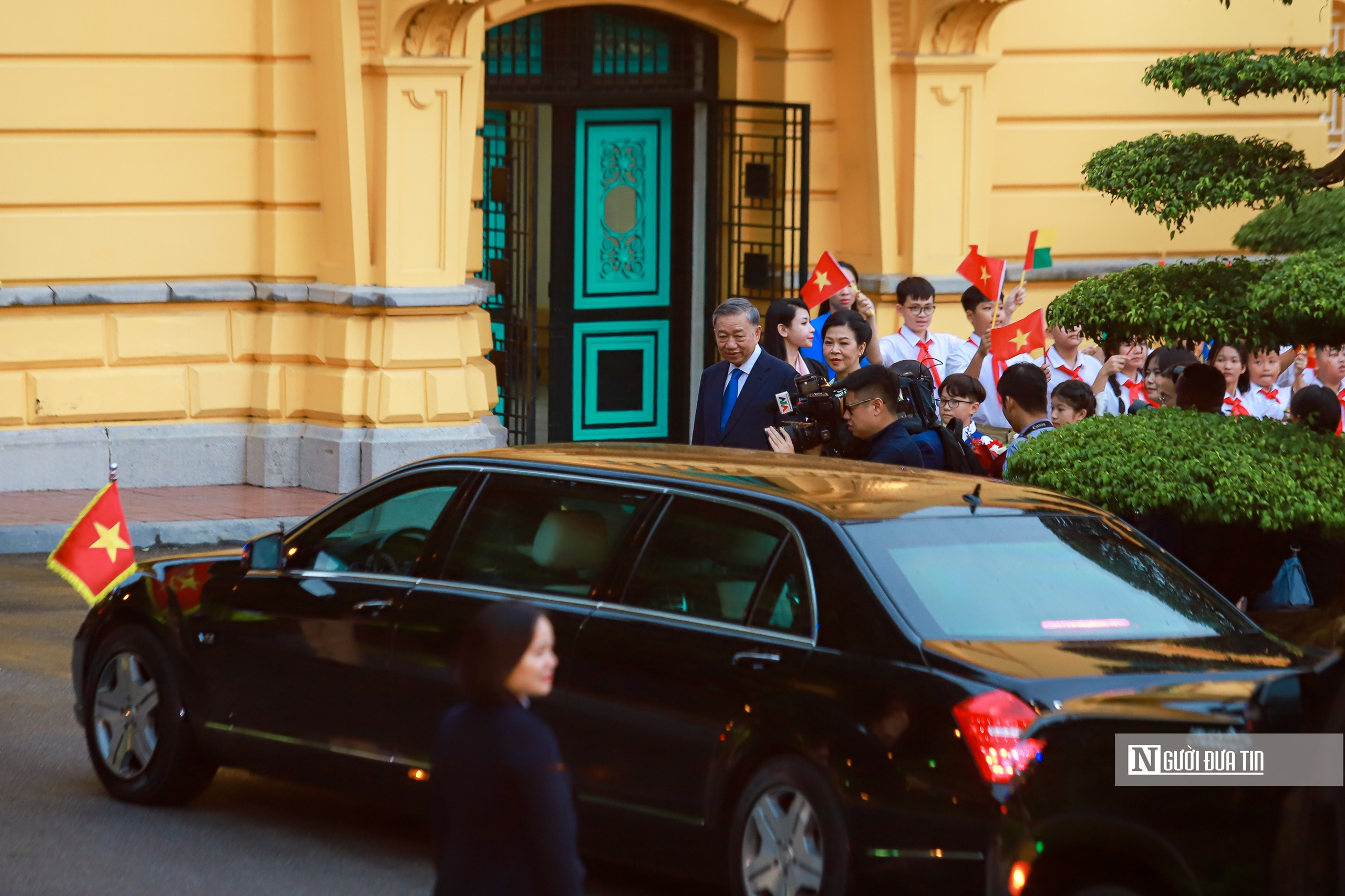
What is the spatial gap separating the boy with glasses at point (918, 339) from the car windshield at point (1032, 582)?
6459mm

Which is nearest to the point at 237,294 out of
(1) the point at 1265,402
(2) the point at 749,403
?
(2) the point at 749,403

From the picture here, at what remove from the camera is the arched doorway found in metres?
16.1

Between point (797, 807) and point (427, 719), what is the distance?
1.51 metres

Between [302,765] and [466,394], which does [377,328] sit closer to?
[466,394]

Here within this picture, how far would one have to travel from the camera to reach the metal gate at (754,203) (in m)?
16.4

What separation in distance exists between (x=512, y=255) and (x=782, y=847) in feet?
35.8

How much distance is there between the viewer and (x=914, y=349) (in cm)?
1298

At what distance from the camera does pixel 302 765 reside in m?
7.20

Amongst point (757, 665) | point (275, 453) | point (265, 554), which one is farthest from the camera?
point (275, 453)

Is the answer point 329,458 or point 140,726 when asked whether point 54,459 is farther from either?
point 140,726

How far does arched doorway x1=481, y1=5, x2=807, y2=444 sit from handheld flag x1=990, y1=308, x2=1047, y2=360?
160 inches

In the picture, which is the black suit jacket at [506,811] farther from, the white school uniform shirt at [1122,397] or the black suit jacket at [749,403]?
the white school uniform shirt at [1122,397]

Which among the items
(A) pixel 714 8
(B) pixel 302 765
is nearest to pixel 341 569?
(B) pixel 302 765

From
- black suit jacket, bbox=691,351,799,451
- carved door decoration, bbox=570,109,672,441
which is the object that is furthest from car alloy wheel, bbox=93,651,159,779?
carved door decoration, bbox=570,109,672,441
